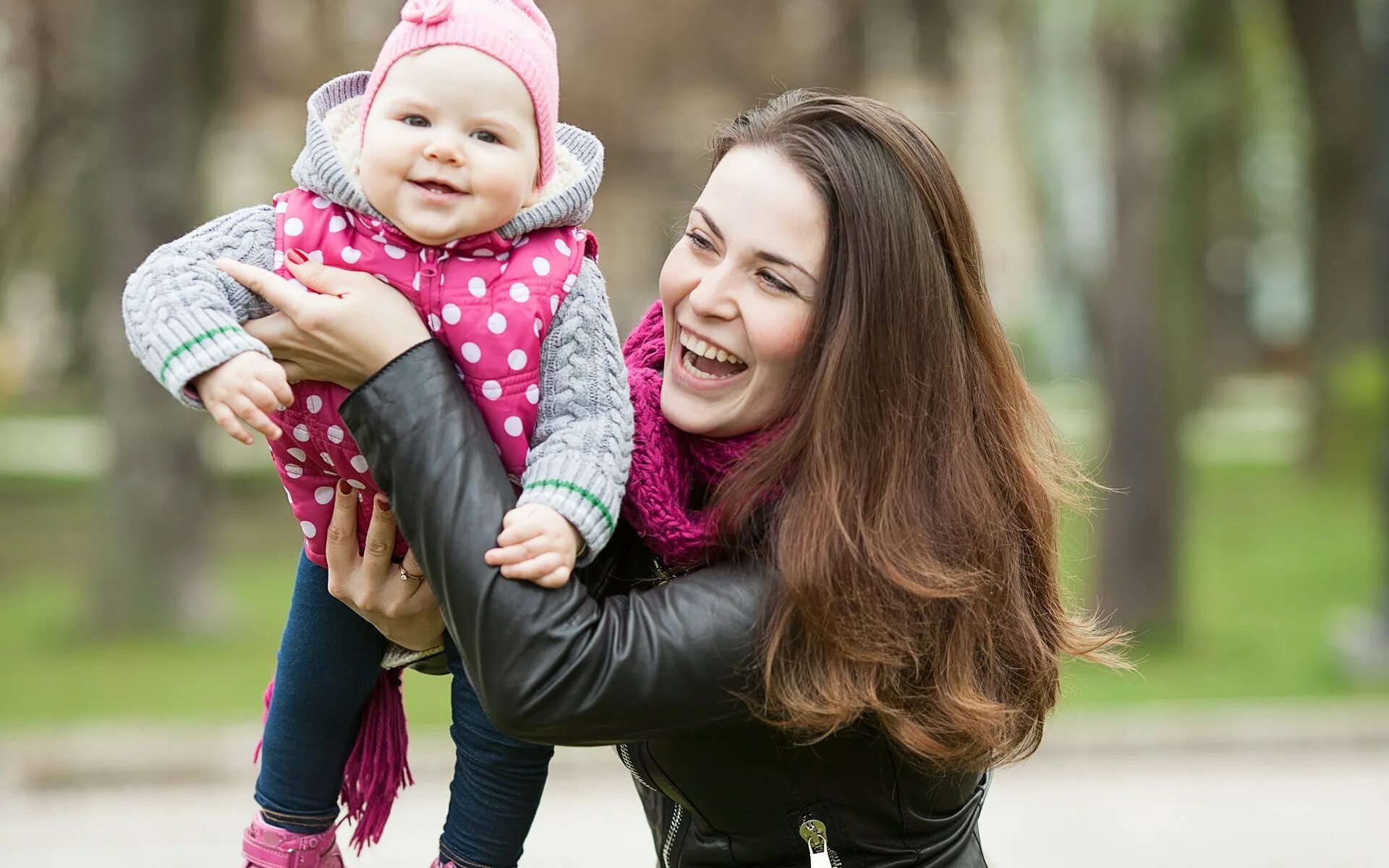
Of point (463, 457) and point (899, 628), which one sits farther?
point (899, 628)

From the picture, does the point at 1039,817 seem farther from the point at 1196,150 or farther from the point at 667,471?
the point at 1196,150

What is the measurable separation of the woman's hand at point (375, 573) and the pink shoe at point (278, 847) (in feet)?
1.34

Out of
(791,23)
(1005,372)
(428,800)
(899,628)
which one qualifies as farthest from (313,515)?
(791,23)

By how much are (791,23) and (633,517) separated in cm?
1519

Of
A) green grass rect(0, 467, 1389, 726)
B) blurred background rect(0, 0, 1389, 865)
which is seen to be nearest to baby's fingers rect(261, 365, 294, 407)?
blurred background rect(0, 0, 1389, 865)

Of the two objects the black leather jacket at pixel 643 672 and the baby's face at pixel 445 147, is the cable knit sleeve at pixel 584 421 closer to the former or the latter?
the black leather jacket at pixel 643 672

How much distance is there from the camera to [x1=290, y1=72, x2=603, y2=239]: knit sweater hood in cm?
226

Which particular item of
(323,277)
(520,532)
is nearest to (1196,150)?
(323,277)

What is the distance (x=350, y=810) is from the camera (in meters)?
2.73

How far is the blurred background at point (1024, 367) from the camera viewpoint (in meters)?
7.09

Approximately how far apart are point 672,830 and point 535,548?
24.5 inches

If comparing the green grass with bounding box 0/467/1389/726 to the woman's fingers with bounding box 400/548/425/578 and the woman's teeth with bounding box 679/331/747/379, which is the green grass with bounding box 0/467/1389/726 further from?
the woman's fingers with bounding box 400/548/425/578

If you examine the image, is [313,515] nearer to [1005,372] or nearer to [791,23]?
[1005,372]

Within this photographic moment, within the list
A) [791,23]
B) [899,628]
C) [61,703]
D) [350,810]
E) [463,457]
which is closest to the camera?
[463,457]
